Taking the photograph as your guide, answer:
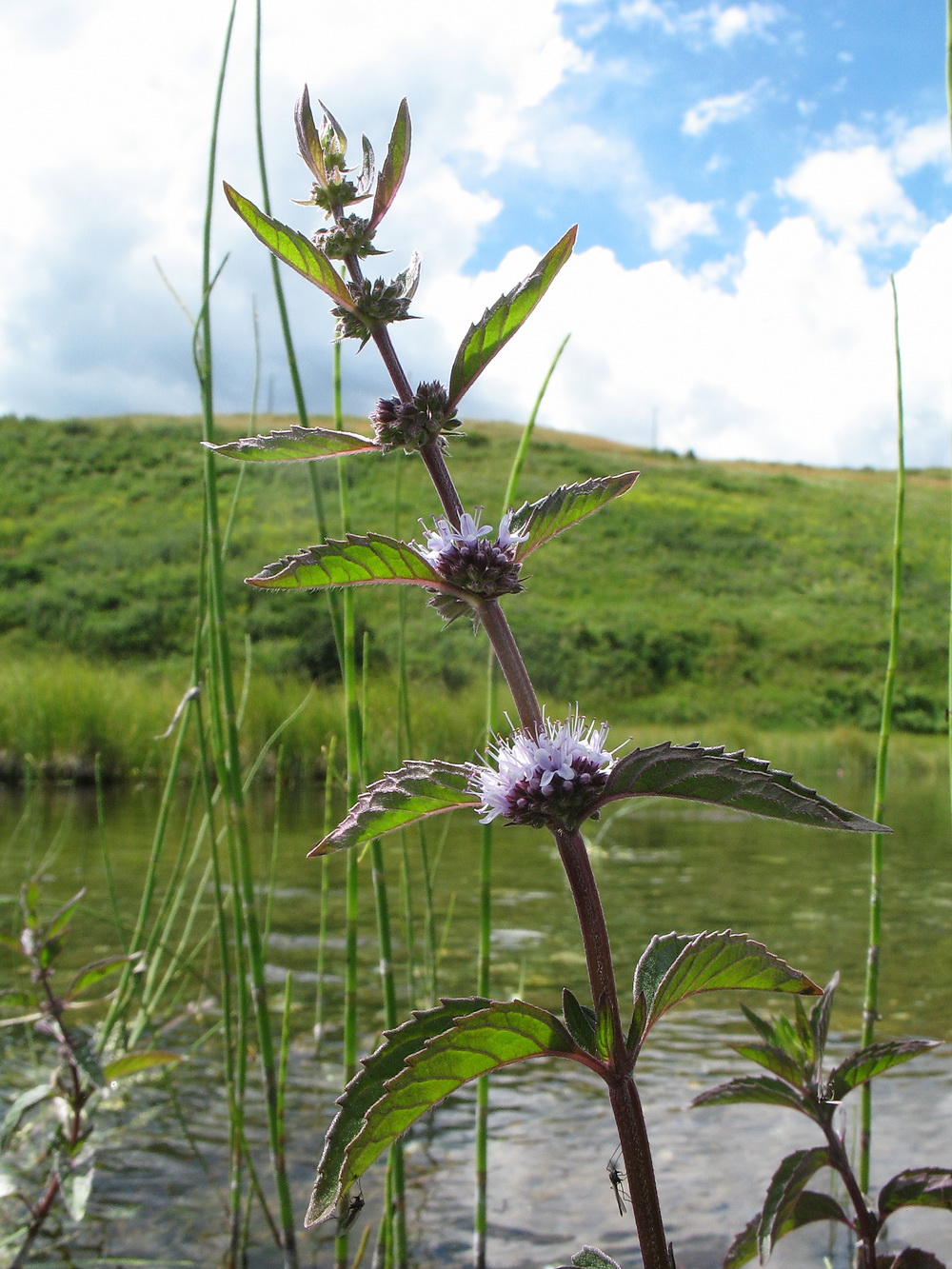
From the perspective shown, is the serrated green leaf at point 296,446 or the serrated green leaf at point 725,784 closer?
the serrated green leaf at point 725,784

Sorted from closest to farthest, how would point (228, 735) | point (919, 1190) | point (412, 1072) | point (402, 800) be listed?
point (412, 1072), point (402, 800), point (919, 1190), point (228, 735)

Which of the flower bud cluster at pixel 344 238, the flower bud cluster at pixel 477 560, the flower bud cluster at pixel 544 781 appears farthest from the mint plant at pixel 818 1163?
the flower bud cluster at pixel 344 238

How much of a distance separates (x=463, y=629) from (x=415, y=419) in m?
13.5

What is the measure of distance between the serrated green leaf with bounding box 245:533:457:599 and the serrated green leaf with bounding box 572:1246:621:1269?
1.32 feet

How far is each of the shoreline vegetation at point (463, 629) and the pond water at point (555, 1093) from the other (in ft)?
15.3

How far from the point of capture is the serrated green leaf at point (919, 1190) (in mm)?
732

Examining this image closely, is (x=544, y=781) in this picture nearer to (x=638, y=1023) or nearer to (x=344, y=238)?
(x=638, y=1023)

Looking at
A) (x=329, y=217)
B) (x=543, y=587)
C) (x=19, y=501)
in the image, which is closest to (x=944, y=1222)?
(x=329, y=217)

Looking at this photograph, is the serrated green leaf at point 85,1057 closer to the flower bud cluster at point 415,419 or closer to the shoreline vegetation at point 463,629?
the flower bud cluster at point 415,419

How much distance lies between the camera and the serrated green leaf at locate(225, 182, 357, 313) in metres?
0.57

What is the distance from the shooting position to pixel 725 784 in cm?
49

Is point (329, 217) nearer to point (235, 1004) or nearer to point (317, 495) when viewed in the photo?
point (317, 495)

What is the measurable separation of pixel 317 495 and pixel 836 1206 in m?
0.94

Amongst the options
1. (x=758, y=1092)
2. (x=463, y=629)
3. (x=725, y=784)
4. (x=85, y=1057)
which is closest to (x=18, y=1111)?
(x=85, y=1057)
